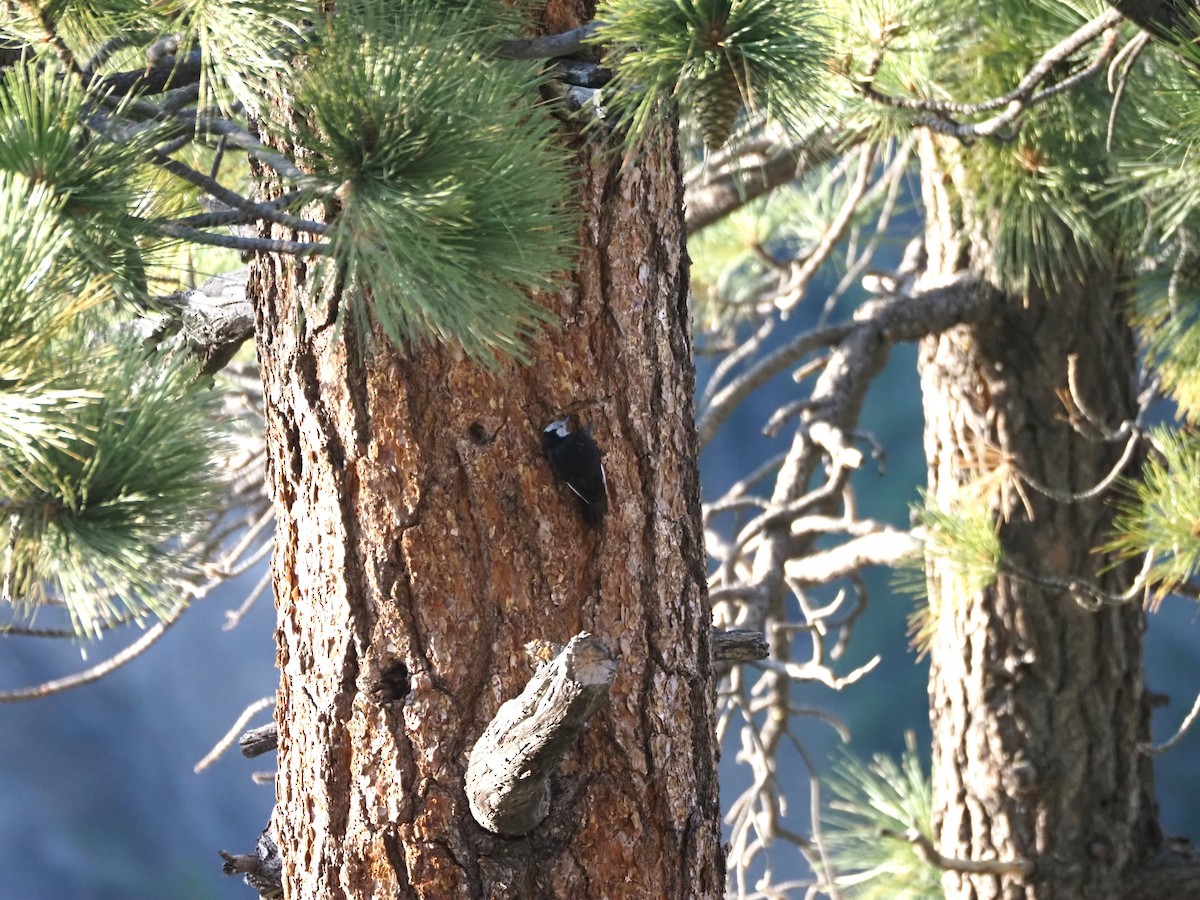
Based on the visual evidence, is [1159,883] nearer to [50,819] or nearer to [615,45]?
[615,45]

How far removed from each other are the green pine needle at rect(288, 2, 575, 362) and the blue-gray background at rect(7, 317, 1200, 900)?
2045 mm

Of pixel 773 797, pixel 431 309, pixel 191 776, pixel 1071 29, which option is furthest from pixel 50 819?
pixel 1071 29

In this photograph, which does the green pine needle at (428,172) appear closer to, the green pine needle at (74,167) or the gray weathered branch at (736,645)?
the green pine needle at (74,167)

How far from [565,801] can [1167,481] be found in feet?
2.88

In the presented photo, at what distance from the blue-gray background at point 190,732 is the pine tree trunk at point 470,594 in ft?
6.04

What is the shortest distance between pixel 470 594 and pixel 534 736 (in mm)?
170

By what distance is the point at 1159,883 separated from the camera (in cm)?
161

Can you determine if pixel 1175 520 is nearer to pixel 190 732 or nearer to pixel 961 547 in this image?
pixel 961 547

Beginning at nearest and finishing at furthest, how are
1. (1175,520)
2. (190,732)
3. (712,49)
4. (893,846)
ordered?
(712,49)
(1175,520)
(893,846)
(190,732)

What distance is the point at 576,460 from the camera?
84cm

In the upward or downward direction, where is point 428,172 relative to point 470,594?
upward

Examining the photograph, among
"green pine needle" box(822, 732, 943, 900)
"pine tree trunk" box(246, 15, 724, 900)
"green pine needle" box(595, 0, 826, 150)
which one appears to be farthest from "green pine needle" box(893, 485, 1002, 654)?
"green pine needle" box(595, 0, 826, 150)

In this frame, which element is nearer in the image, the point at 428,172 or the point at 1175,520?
the point at 428,172

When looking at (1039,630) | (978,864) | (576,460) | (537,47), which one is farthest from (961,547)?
(537,47)
